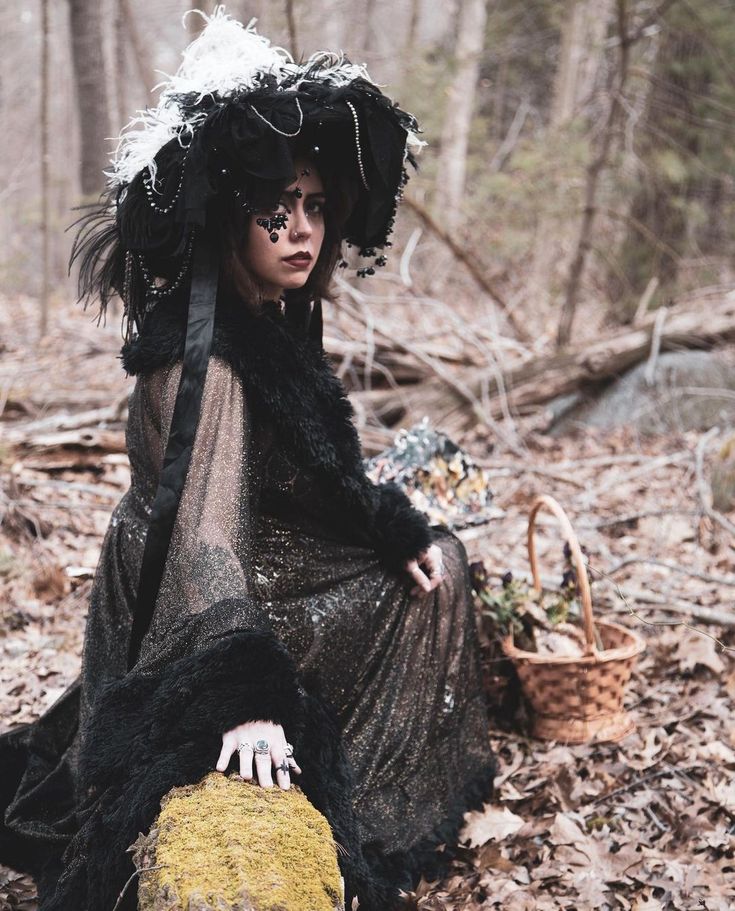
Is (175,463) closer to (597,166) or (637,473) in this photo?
(637,473)

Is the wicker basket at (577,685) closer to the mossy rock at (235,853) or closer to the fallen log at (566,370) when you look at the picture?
the mossy rock at (235,853)

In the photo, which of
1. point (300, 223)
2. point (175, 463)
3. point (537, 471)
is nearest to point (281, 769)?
point (175, 463)

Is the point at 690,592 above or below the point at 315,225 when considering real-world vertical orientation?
below

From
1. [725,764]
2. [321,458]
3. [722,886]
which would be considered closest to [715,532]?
[725,764]

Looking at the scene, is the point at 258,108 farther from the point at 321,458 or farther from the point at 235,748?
the point at 235,748

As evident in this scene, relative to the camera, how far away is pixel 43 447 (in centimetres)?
513

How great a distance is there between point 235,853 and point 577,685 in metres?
1.92

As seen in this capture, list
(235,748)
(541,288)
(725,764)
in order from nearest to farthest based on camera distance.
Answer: (235,748), (725,764), (541,288)

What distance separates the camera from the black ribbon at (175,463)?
201cm

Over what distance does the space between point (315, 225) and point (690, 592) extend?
280 centimetres

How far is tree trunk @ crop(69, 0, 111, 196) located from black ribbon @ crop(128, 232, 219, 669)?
830 cm

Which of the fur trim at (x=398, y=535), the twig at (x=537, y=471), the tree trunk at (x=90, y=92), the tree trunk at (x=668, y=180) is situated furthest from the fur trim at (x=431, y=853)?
the tree trunk at (x=90, y=92)

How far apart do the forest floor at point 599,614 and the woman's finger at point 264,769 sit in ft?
3.06

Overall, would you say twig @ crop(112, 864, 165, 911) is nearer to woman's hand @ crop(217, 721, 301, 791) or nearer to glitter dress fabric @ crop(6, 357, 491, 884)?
woman's hand @ crop(217, 721, 301, 791)
